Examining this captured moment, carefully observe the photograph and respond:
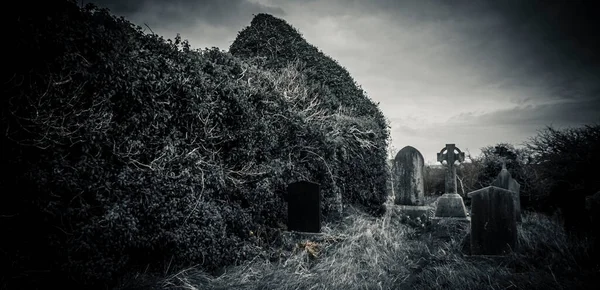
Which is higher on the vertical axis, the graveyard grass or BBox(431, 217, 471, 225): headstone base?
BBox(431, 217, 471, 225): headstone base

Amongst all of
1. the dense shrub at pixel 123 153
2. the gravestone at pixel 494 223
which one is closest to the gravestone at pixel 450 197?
the gravestone at pixel 494 223

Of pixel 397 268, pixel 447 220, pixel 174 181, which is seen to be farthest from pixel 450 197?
pixel 174 181

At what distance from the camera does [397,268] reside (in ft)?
13.6

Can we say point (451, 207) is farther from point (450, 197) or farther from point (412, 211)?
point (412, 211)

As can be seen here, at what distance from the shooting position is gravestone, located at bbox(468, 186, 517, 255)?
14.9ft

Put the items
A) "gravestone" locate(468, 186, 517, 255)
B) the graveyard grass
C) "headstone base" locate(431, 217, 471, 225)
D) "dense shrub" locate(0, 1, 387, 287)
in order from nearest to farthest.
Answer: "dense shrub" locate(0, 1, 387, 287)
the graveyard grass
"gravestone" locate(468, 186, 517, 255)
"headstone base" locate(431, 217, 471, 225)

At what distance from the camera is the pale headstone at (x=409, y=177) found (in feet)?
25.6

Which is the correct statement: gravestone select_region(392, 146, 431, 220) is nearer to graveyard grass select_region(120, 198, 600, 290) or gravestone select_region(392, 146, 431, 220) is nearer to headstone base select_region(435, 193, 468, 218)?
headstone base select_region(435, 193, 468, 218)

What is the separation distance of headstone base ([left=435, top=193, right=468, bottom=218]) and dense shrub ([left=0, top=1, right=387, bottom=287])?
4.74m

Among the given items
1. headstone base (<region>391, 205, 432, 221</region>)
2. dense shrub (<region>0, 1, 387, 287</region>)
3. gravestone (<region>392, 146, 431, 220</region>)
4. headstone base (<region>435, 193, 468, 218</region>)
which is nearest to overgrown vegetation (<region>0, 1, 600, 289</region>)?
dense shrub (<region>0, 1, 387, 287</region>)

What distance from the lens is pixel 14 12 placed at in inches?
112

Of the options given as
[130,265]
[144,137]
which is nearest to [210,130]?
[144,137]

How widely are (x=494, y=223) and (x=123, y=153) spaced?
18.0 feet

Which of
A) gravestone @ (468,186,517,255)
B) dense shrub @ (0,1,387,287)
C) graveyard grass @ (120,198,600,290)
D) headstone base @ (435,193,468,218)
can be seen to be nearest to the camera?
dense shrub @ (0,1,387,287)
